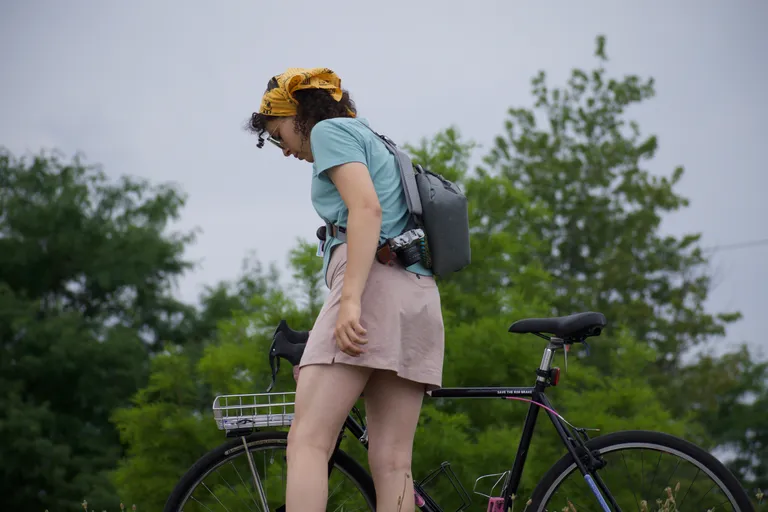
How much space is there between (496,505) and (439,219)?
3.05 feet

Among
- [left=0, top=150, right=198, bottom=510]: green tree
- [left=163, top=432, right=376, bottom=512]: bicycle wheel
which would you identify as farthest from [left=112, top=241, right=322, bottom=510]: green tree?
[left=0, top=150, right=198, bottom=510]: green tree

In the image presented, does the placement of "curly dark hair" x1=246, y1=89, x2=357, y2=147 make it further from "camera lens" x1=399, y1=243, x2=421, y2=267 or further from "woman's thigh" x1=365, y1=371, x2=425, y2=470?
"woman's thigh" x1=365, y1=371, x2=425, y2=470

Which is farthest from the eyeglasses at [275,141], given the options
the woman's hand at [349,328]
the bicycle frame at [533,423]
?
the bicycle frame at [533,423]

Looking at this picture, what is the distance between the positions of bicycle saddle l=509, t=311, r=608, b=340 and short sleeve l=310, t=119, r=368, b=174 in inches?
29.6

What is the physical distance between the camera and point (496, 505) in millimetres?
2943

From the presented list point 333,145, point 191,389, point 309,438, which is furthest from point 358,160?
point 191,389

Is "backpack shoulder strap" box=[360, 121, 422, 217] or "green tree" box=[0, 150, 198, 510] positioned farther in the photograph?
"green tree" box=[0, 150, 198, 510]

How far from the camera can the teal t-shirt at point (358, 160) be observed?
2.51 meters

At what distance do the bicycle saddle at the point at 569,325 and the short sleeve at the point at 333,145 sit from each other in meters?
0.75

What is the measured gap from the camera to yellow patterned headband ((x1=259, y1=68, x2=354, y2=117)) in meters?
2.61

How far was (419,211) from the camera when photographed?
2598 mm

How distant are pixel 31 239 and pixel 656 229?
60.2 feet

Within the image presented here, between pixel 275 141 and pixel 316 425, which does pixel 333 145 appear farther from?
pixel 316 425

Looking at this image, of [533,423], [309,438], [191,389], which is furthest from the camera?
[191,389]
